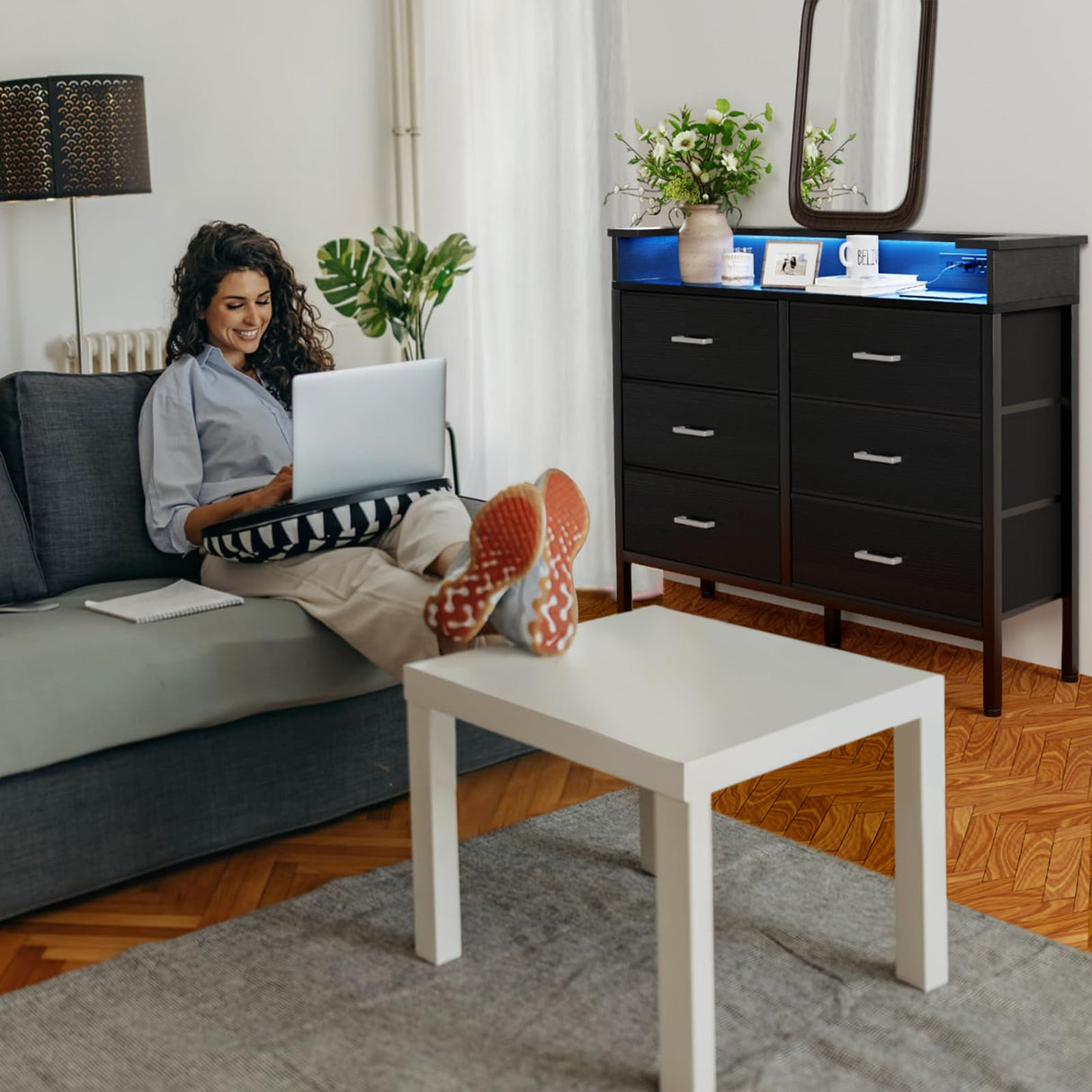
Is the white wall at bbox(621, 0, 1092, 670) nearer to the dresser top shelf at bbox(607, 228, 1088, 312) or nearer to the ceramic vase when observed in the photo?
the dresser top shelf at bbox(607, 228, 1088, 312)

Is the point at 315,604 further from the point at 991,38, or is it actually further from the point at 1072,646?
the point at 991,38

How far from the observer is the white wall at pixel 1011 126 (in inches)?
138

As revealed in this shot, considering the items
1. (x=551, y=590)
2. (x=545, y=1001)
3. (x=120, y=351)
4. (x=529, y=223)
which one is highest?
(x=529, y=223)

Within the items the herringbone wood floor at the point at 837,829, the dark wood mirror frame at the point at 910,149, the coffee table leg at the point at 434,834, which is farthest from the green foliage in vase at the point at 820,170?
the coffee table leg at the point at 434,834

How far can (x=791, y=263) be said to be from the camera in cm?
389

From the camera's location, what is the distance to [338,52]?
5059 millimetres

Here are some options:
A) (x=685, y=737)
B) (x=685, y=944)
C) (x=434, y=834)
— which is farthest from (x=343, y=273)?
(x=685, y=944)

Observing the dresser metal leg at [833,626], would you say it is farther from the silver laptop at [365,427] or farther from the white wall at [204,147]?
the white wall at [204,147]

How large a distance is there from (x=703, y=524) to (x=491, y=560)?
1.81 meters

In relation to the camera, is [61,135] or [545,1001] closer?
[545,1001]

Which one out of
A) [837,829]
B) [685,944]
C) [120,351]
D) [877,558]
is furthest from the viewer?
[120,351]

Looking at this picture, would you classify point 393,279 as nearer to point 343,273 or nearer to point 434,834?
point 343,273

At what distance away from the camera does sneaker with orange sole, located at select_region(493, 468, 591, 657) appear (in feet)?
7.43

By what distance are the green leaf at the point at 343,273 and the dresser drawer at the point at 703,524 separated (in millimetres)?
1043
